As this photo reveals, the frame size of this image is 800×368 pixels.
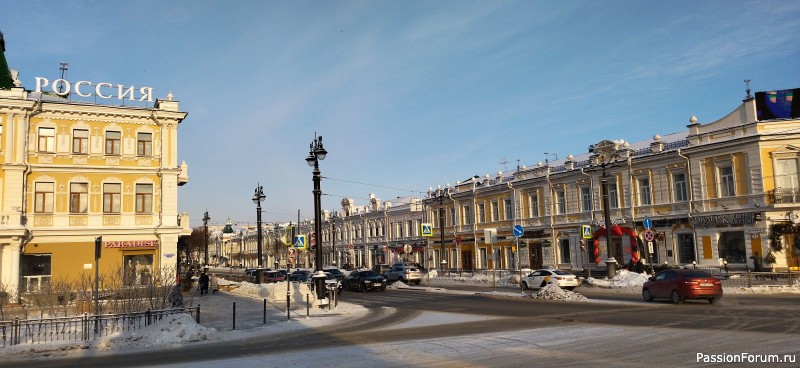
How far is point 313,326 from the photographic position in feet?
61.1

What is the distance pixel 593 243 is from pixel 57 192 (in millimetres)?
37674

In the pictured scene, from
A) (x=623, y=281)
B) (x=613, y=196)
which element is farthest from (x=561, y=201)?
(x=623, y=281)

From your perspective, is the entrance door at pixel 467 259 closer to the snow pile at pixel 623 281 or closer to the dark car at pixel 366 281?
the dark car at pixel 366 281

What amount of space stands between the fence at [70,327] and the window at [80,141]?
21.3 m

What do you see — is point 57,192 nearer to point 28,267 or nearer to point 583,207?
point 28,267

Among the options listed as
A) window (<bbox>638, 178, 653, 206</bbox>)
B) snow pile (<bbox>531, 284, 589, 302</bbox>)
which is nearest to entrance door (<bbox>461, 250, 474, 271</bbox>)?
window (<bbox>638, 178, 653, 206</bbox>)

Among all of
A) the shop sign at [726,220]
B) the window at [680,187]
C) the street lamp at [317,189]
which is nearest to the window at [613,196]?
the window at [680,187]

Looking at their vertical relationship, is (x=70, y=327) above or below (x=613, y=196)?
below

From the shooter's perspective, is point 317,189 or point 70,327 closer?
point 70,327

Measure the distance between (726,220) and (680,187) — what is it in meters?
4.22

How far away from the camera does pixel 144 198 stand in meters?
35.8

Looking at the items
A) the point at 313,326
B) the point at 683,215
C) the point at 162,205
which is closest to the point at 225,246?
the point at 162,205

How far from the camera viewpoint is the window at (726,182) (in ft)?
121

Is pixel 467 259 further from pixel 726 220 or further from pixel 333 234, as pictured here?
pixel 333 234
